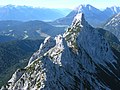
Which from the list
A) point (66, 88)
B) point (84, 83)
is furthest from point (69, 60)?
point (66, 88)

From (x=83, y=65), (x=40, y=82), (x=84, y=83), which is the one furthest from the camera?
(x=83, y=65)

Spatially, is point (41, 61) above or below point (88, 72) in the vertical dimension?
above

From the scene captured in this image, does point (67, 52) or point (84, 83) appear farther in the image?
point (67, 52)

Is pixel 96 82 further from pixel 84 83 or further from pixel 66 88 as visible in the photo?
pixel 66 88

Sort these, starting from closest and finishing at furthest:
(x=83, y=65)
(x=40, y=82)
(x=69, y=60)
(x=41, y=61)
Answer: (x=40, y=82)
(x=41, y=61)
(x=69, y=60)
(x=83, y=65)

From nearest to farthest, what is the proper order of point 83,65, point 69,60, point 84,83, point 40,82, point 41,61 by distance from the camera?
1. point 40,82
2. point 41,61
3. point 84,83
4. point 69,60
5. point 83,65

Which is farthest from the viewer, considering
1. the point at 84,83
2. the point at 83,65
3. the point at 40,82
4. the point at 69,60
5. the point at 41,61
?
the point at 83,65

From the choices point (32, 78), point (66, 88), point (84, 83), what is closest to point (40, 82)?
point (32, 78)

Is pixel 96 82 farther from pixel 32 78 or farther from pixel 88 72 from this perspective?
pixel 32 78

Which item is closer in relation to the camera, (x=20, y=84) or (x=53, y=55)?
(x=20, y=84)
